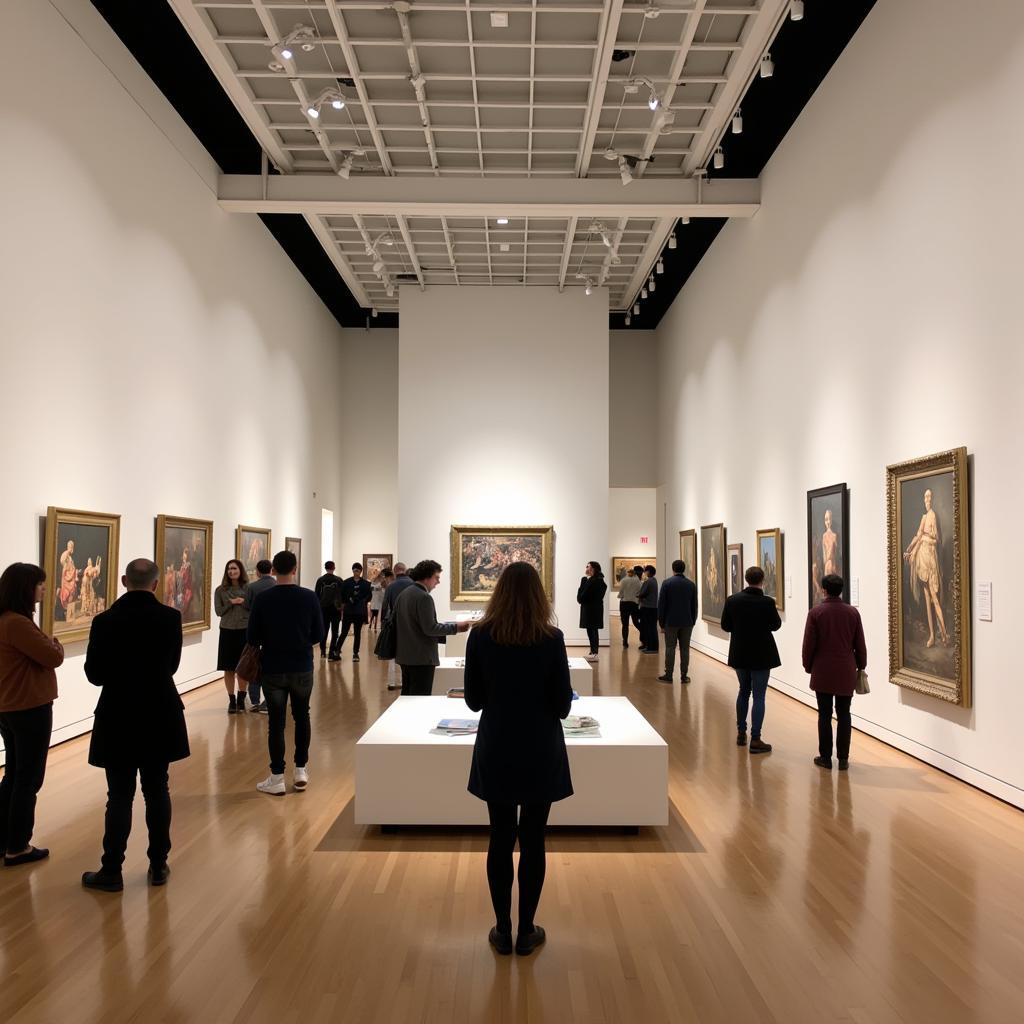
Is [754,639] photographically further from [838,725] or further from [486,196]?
[486,196]

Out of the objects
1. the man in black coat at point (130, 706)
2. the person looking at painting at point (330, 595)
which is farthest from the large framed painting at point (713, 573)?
the man in black coat at point (130, 706)

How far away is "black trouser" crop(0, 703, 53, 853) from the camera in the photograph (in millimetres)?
6184

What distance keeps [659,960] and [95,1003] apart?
2.80 metres

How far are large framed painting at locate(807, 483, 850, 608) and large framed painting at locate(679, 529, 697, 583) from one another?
8.59 metres

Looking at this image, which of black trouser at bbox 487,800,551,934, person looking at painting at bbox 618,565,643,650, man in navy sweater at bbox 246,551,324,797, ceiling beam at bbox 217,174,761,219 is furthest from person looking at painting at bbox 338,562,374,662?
black trouser at bbox 487,800,551,934

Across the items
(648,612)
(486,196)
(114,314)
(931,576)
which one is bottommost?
(648,612)

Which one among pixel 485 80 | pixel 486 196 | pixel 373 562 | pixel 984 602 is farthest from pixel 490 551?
pixel 984 602

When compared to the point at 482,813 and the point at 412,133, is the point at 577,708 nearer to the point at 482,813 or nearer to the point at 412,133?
the point at 482,813

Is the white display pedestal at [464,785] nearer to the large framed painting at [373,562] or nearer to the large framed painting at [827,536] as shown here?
the large framed painting at [827,536]

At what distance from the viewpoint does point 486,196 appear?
16922mm

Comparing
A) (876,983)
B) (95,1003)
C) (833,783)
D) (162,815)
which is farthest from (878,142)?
(95,1003)

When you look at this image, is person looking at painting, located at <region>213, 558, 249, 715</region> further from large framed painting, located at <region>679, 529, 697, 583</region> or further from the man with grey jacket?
large framed painting, located at <region>679, 529, 697, 583</region>

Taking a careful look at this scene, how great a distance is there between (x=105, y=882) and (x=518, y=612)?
335 centimetres

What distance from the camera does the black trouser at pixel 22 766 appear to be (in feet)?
20.3
